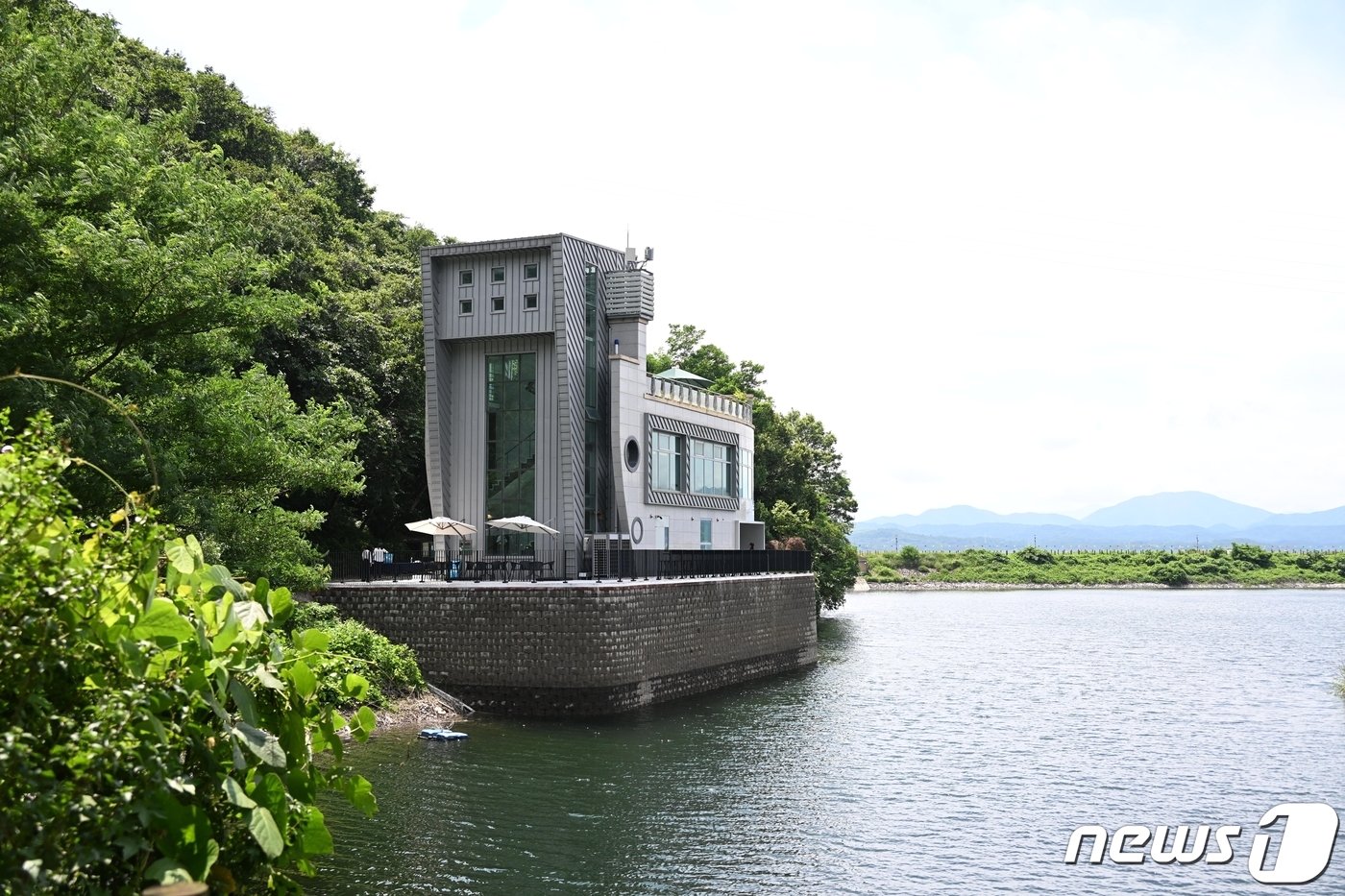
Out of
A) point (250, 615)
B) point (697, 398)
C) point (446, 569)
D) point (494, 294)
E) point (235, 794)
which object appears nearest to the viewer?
point (235, 794)

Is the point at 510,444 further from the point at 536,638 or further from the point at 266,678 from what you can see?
the point at 266,678

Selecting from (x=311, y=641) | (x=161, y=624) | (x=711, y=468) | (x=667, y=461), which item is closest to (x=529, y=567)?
(x=667, y=461)

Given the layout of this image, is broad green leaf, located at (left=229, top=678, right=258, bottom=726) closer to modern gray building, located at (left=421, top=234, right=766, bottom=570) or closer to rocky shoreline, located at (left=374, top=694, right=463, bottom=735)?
rocky shoreline, located at (left=374, top=694, right=463, bottom=735)

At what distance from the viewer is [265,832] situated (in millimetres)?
6230

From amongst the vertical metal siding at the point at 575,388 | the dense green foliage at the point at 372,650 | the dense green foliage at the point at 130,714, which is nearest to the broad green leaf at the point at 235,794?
the dense green foliage at the point at 130,714

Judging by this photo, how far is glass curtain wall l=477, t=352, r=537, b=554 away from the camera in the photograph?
32.9 meters

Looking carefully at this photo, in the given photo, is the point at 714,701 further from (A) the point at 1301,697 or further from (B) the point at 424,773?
(A) the point at 1301,697

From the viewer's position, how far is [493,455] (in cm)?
3328

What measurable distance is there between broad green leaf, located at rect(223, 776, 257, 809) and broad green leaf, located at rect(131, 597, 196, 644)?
0.78 m

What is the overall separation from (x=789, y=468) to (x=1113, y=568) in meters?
75.3

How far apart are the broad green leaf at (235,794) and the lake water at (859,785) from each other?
8765mm

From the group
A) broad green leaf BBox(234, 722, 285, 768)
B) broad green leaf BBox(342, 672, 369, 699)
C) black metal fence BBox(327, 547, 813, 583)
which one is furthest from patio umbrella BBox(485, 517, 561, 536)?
broad green leaf BBox(234, 722, 285, 768)

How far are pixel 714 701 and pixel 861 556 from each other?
316ft

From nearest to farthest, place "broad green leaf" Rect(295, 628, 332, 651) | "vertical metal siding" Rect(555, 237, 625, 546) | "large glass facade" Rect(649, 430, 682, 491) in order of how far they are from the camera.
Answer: "broad green leaf" Rect(295, 628, 332, 651) < "vertical metal siding" Rect(555, 237, 625, 546) < "large glass facade" Rect(649, 430, 682, 491)
